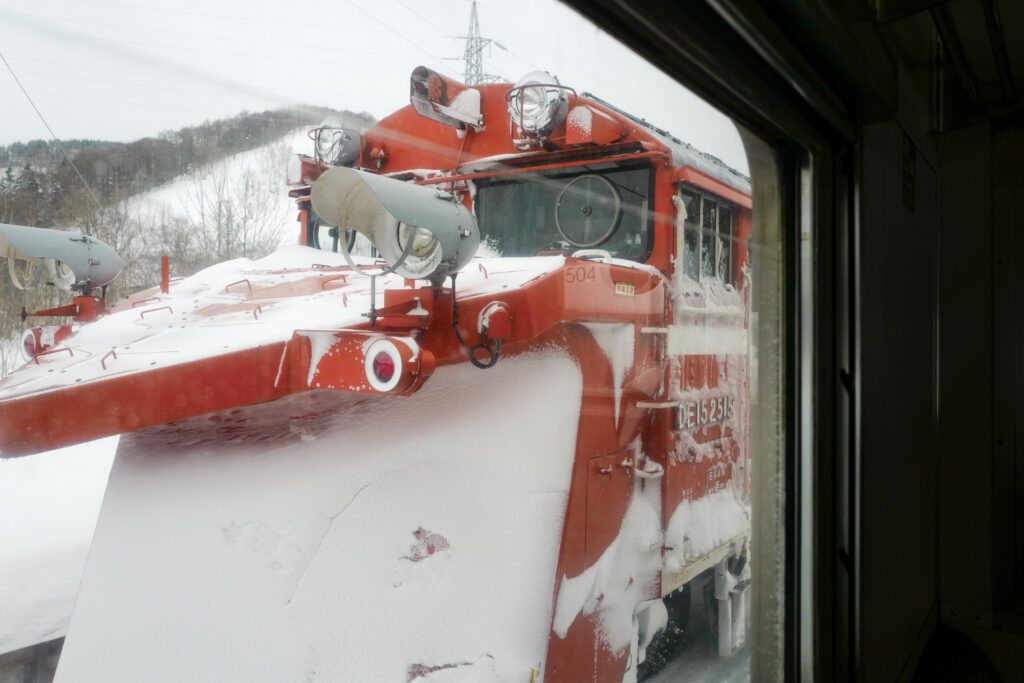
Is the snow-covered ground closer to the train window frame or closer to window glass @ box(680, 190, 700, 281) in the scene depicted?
the train window frame

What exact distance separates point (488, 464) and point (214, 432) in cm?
86

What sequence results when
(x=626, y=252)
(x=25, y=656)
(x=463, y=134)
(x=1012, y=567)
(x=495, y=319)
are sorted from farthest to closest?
1. (x=463, y=134)
2. (x=626, y=252)
3. (x=25, y=656)
4. (x=1012, y=567)
5. (x=495, y=319)

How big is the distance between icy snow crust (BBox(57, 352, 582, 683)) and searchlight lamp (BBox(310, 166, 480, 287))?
20.1 inches

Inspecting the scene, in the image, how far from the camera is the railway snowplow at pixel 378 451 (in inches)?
75.4

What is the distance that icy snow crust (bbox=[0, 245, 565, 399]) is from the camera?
6.73 feet

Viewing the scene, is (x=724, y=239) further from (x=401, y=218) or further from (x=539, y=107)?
(x=401, y=218)

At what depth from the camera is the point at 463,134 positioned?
11.5 feet

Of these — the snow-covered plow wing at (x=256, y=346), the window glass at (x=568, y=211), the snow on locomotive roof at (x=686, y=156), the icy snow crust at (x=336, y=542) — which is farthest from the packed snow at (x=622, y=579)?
the snow on locomotive roof at (x=686, y=156)

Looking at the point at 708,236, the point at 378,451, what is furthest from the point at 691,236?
the point at 378,451

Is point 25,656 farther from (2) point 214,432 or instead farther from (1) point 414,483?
(1) point 414,483

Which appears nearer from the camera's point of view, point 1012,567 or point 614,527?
point 1012,567

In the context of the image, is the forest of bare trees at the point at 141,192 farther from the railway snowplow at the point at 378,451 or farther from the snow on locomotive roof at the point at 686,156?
the snow on locomotive roof at the point at 686,156

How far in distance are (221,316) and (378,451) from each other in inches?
30.3

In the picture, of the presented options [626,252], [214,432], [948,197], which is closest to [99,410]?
[214,432]
